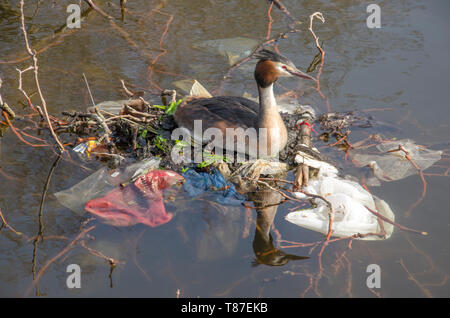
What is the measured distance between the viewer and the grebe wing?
15.1 feet

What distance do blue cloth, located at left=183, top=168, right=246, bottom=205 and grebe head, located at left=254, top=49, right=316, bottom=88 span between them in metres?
1.00

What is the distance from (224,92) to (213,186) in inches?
69.2

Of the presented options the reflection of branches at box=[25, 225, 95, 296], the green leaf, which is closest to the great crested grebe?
the green leaf

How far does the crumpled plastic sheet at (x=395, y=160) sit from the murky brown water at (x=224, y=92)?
12 centimetres

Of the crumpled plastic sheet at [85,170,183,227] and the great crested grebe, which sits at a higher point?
the great crested grebe

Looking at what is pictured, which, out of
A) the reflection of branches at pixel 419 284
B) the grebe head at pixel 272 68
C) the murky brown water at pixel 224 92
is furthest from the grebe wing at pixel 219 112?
the reflection of branches at pixel 419 284

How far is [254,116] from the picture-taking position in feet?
15.3

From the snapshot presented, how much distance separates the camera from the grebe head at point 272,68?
4.43m

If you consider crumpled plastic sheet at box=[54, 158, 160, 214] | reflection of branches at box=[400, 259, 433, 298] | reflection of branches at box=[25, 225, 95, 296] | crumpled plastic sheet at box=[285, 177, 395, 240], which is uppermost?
crumpled plastic sheet at box=[54, 158, 160, 214]

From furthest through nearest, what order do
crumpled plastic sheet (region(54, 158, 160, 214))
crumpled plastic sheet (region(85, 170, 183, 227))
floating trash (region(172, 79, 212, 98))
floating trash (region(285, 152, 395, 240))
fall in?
floating trash (region(172, 79, 212, 98))
crumpled plastic sheet (region(54, 158, 160, 214))
crumpled plastic sheet (region(85, 170, 183, 227))
floating trash (region(285, 152, 395, 240))

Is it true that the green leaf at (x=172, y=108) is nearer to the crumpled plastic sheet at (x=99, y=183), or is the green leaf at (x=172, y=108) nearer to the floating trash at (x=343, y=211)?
the crumpled plastic sheet at (x=99, y=183)

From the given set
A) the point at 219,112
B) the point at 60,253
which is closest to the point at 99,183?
the point at 60,253

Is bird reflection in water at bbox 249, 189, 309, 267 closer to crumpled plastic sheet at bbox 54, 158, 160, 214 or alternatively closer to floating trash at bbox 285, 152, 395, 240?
floating trash at bbox 285, 152, 395, 240

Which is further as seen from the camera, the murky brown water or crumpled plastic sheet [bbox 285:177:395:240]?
crumpled plastic sheet [bbox 285:177:395:240]
